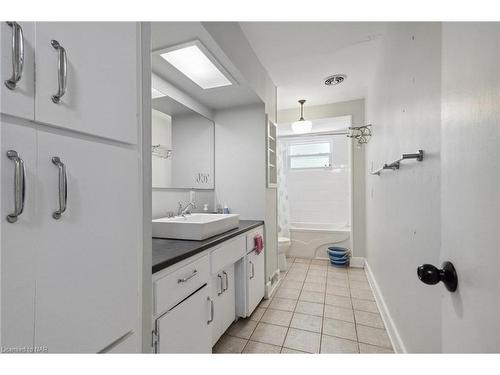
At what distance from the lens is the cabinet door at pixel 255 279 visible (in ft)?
6.54

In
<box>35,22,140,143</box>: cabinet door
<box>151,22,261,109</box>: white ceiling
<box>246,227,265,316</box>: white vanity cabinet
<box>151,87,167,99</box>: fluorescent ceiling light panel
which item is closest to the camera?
<box>35,22,140,143</box>: cabinet door

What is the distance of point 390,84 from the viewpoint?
1779 mm

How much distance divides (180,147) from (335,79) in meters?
2.05

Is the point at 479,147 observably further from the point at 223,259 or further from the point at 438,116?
the point at 223,259

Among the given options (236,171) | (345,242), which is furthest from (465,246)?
(345,242)

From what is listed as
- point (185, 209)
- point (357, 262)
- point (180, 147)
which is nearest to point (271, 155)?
point (180, 147)

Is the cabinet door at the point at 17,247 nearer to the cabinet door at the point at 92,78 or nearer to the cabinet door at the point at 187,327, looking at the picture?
the cabinet door at the point at 92,78

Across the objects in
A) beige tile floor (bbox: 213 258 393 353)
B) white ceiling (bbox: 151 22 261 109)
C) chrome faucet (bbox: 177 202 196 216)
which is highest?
white ceiling (bbox: 151 22 261 109)

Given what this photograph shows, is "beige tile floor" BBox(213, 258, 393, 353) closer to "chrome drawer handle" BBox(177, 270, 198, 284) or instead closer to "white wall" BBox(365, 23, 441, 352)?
"white wall" BBox(365, 23, 441, 352)

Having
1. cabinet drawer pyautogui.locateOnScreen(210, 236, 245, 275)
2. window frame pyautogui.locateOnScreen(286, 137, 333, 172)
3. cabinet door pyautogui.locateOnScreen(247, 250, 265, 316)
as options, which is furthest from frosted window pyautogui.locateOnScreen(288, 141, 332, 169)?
cabinet drawer pyautogui.locateOnScreen(210, 236, 245, 275)

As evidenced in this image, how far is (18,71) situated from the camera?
494 mm

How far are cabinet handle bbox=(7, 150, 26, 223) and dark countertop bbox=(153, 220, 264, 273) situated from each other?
53 centimetres

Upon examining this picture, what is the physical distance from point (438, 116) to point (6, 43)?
1410 millimetres

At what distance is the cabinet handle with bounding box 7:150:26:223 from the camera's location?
0.49m
